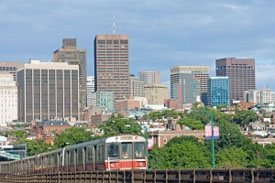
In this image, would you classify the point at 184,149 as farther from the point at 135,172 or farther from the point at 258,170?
the point at 258,170

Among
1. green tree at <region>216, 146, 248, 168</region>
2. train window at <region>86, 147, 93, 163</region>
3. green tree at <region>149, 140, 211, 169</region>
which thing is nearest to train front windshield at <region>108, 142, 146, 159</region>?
train window at <region>86, 147, 93, 163</region>

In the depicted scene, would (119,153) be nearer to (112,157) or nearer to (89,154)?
(112,157)

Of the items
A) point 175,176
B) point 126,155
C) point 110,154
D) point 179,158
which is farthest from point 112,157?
point 179,158

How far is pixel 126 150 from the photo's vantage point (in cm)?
5497

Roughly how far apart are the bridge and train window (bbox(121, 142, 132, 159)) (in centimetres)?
244

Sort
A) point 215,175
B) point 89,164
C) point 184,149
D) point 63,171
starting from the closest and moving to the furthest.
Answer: point 215,175
point 89,164
point 63,171
point 184,149

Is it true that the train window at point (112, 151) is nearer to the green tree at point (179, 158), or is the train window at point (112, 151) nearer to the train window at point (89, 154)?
the train window at point (89, 154)

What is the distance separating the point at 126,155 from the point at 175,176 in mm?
16960

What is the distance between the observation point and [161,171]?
3969cm

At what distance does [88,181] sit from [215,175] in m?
20.4

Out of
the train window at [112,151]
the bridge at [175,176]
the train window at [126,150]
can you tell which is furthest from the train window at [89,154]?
the train window at [112,151]

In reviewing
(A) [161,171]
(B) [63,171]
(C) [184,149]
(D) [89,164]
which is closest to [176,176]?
(A) [161,171]

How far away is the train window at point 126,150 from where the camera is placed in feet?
180

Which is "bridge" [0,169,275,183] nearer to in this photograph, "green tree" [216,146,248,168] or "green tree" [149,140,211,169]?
"green tree" [149,140,211,169]
